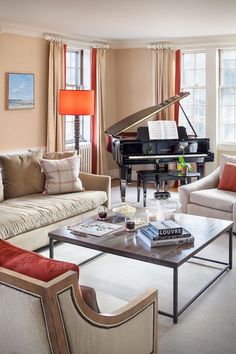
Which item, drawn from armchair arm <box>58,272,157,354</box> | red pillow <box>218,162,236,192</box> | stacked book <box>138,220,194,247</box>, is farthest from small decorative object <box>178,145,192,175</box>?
armchair arm <box>58,272,157,354</box>

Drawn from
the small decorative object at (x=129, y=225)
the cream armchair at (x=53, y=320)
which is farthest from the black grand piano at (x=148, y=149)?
the cream armchair at (x=53, y=320)

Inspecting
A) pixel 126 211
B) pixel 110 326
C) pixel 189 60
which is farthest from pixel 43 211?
pixel 189 60

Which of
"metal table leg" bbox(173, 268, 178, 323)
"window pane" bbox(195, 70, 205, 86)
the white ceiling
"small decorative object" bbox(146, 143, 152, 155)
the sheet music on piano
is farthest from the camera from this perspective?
"window pane" bbox(195, 70, 205, 86)

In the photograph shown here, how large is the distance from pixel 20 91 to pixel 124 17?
Result: 1.84 m

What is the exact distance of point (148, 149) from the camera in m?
6.68

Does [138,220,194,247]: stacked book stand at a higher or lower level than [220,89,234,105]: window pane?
lower

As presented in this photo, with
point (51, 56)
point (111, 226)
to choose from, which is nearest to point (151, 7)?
point (51, 56)

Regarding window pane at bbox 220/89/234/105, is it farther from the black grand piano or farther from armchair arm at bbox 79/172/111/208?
armchair arm at bbox 79/172/111/208

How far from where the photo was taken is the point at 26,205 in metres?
4.60

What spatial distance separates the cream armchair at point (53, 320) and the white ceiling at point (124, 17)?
378cm

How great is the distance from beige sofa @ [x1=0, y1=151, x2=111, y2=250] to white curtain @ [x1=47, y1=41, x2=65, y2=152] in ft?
6.07

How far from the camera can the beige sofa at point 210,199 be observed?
5045 millimetres

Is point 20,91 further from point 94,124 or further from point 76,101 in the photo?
point 94,124

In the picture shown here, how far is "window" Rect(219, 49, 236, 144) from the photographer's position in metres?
7.76
